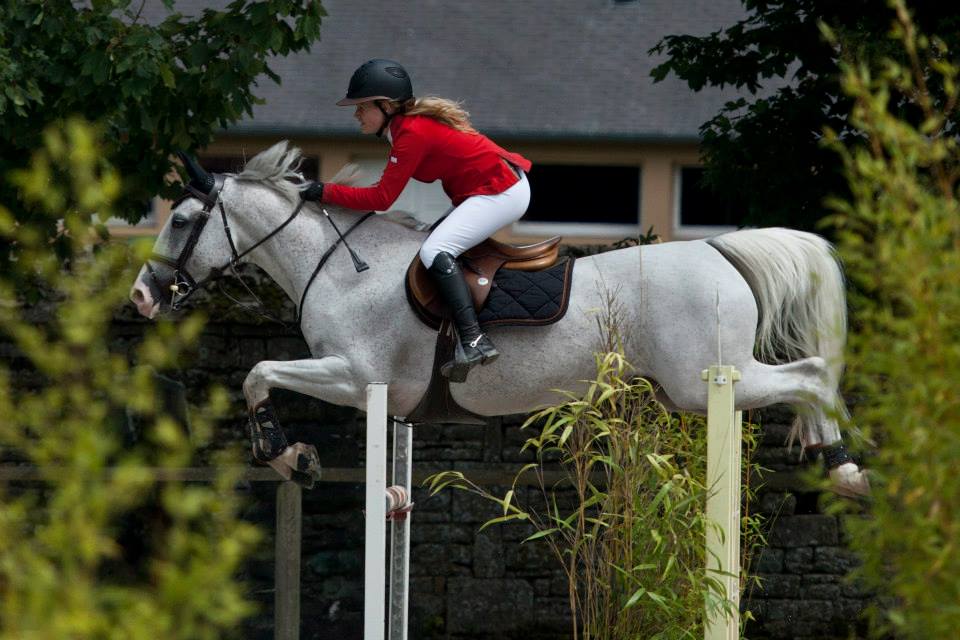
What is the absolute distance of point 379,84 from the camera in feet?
19.4

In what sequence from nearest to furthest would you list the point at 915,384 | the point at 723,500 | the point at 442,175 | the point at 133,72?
the point at 915,384 < the point at 723,500 < the point at 442,175 < the point at 133,72

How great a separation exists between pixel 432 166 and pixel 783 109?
155 inches

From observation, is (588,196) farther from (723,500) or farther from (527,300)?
(723,500)

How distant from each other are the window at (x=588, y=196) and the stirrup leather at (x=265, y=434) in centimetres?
1460

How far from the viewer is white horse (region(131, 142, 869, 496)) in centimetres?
586

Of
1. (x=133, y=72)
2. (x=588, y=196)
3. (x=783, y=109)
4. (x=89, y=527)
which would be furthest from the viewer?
(x=588, y=196)

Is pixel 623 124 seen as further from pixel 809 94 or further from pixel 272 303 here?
pixel 272 303

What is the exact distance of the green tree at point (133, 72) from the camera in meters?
7.79

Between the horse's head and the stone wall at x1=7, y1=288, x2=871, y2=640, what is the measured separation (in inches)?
76.4

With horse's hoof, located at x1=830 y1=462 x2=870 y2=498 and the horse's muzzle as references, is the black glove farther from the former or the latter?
horse's hoof, located at x1=830 y1=462 x2=870 y2=498

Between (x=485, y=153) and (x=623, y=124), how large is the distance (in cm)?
1338

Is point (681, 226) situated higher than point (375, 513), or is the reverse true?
point (681, 226)

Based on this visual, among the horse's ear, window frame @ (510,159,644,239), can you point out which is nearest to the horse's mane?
the horse's ear

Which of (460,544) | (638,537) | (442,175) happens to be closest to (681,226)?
(460,544)
